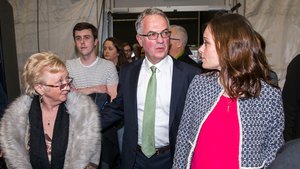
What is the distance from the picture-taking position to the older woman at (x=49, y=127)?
1931mm

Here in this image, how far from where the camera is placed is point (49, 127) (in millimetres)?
2041

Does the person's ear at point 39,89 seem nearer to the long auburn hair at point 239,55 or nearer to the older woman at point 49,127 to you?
the older woman at point 49,127

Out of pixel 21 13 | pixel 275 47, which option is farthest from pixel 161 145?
pixel 21 13

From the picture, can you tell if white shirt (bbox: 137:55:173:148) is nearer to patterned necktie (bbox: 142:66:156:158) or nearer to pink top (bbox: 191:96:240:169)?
patterned necktie (bbox: 142:66:156:158)

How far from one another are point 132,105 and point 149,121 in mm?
148

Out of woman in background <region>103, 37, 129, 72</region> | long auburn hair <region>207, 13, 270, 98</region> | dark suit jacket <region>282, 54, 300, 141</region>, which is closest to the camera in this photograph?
long auburn hair <region>207, 13, 270, 98</region>

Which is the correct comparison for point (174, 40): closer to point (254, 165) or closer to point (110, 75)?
point (110, 75)

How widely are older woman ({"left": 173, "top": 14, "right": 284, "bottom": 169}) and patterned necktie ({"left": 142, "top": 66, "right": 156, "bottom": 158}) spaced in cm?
48

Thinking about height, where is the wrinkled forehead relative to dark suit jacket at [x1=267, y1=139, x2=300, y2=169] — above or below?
above

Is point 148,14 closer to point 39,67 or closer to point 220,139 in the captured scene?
point 39,67

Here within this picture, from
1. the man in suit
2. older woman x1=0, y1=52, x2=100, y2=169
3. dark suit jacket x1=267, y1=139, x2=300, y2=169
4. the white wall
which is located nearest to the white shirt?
the man in suit

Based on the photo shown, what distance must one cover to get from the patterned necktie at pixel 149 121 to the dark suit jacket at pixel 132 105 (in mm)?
63

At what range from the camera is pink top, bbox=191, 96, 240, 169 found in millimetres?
1615

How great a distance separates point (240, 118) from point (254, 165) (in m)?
0.22
